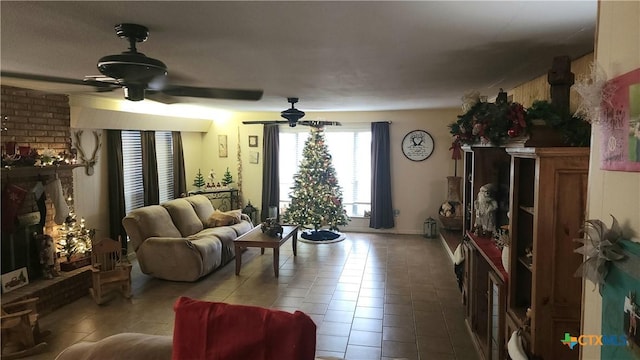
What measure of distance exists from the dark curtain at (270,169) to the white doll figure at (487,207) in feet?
16.6

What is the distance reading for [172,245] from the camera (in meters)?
4.82

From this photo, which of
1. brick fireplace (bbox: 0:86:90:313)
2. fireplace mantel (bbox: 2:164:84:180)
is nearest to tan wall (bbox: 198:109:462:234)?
brick fireplace (bbox: 0:86:90:313)

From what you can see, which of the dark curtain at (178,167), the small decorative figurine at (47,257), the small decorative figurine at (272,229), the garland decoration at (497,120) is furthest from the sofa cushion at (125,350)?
the dark curtain at (178,167)

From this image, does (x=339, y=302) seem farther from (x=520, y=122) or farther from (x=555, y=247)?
(x=520, y=122)

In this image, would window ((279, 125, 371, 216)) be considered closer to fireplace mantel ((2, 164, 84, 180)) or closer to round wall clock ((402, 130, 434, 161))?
round wall clock ((402, 130, 434, 161))

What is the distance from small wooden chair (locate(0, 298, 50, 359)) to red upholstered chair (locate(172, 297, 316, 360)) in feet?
8.38

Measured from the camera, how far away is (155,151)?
638 cm

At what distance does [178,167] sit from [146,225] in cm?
227

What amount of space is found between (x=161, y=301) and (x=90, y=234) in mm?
1405

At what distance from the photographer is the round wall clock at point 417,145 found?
723 centimetres

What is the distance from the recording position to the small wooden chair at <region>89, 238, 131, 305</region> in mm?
4207

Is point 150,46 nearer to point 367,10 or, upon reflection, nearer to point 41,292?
point 367,10

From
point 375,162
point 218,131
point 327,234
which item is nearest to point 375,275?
point 327,234

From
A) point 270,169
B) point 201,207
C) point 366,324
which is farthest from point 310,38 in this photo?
point 270,169
